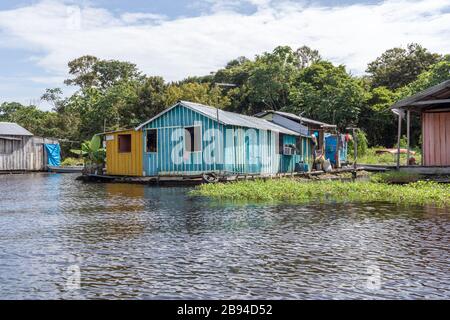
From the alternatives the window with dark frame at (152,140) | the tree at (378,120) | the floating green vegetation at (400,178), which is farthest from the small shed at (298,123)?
the floating green vegetation at (400,178)

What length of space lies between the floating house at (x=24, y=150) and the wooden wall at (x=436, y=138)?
32.4 meters

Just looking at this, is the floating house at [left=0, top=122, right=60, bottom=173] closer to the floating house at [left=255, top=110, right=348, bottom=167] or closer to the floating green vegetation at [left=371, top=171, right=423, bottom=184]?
the floating house at [left=255, top=110, right=348, bottom=167]

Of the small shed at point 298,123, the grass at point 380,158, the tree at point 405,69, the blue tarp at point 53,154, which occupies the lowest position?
the grass at point 380,158

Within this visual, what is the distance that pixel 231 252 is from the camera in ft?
32.5

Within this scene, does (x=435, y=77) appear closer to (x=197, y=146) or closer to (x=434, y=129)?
(x=434, y=129)

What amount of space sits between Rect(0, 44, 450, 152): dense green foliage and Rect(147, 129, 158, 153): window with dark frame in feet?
41.8

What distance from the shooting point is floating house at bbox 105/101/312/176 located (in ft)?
91.0

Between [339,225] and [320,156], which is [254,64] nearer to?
[320,156]

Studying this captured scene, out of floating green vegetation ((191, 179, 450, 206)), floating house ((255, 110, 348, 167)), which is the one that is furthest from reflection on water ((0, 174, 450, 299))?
floating house ((255, 110, 348, 167))

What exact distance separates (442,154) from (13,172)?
33367 mm

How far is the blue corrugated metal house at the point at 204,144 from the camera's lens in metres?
27.7

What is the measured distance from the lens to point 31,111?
2398 inches

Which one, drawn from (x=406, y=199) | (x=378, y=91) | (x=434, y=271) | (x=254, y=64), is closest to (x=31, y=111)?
(x=254, y=64)

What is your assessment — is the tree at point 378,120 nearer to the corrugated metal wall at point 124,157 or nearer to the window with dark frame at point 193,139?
the window with dark frame at point 193,139
